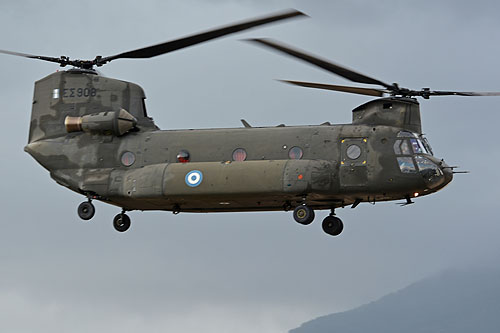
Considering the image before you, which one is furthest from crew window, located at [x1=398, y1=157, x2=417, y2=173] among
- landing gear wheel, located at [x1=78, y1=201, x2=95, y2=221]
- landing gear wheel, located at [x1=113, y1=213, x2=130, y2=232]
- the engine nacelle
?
landing gear wheel, located at [x1=78, y1=201, x2=95, y2=221]

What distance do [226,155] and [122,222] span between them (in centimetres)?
522

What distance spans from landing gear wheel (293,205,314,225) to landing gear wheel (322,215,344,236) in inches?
87.2

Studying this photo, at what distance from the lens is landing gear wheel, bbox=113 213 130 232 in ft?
136

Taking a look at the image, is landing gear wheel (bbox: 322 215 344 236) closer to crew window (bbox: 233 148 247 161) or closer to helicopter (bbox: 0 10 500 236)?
helicopter (bbox: 0 10 500 236)

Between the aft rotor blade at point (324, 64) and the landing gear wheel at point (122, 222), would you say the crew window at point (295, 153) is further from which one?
the landing gear wheel at point (122, 222)

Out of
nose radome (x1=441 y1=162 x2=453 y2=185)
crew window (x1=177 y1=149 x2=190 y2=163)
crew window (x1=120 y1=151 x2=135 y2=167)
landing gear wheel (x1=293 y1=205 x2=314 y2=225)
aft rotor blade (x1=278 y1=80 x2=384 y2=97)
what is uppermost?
aft rotor blade (x1=278 y1=80 x2=384 y2=97)

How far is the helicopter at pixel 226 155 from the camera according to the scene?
37.2 m

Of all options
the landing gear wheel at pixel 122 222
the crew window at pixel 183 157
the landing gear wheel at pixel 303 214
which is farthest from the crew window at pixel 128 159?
the landing gear wheel at pixel 303 214

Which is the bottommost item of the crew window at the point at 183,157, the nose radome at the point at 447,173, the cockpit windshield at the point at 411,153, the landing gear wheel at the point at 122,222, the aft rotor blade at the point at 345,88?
the landing gear wheel at the point at 122,222

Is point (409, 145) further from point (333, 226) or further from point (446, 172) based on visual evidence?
point (333, 226)

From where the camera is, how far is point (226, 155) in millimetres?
38844

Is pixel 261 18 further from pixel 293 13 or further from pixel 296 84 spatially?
pixel 296 84

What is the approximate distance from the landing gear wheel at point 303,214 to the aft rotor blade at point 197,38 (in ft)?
21.7

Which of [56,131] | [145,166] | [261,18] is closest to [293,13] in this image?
[261,18]
